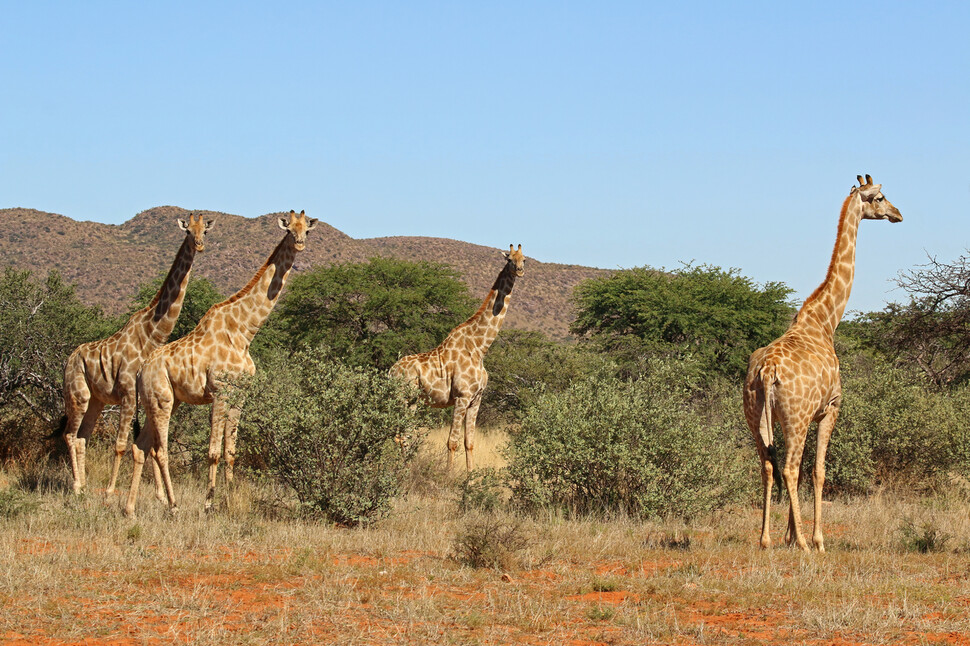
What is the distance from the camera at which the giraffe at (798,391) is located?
9469 mm

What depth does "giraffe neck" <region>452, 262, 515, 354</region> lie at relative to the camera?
604 inches

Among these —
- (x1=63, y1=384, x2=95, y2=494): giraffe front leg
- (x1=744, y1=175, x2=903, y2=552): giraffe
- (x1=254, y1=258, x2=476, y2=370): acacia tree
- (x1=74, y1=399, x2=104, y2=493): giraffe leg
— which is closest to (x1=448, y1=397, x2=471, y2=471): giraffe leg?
(x1=74, y1=399, x2=104, y2=493): giraffe leg

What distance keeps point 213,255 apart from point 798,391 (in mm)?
55607

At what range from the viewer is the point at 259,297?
12070mm

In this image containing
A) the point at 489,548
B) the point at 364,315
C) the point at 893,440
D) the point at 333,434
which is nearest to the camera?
the point at 489,548

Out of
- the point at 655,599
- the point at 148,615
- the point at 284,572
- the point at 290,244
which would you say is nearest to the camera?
the point at 148,615

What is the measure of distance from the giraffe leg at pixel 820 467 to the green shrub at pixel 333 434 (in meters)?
4.11

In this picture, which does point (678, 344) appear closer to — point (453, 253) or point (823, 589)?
point (823, 589)

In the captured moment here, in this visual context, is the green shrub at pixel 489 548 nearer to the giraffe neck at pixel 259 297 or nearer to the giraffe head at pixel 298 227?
the giraffe neck at pixel 259 297

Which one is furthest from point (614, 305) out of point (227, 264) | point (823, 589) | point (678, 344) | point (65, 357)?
point (227, 264)

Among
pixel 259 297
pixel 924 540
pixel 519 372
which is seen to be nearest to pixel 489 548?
pixel 924 540

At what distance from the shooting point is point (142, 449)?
1150 centimetres

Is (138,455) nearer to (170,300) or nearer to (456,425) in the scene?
(170,300)

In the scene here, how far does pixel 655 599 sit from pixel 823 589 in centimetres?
130
